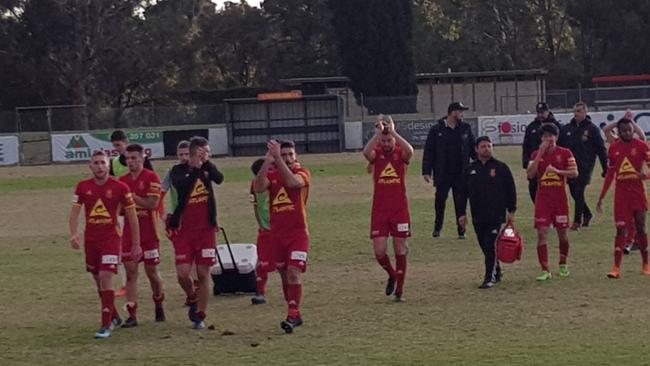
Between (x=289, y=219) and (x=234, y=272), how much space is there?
262 centimetres

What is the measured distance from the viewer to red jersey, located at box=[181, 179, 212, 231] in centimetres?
1173

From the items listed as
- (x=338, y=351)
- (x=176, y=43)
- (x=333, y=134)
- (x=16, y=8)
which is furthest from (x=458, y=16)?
(x=338, y=351)

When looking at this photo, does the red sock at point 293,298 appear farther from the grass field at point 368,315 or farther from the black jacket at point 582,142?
the black jacket at point 582,142

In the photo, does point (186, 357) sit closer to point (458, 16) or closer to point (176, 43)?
point (176, 43)

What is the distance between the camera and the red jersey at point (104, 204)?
1143 cm

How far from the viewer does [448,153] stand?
62.3 ft

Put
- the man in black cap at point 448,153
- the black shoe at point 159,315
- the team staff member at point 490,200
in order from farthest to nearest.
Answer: the man in black cap at point 448,153
the team staff member at point 490,200
the black shoe at point 159,315

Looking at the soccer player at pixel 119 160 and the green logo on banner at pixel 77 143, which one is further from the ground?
the soccer player at pixel 119 160

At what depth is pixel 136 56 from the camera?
72.9m

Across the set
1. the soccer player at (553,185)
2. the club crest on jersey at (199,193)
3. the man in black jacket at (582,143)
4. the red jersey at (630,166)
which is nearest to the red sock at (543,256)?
the soccer player at (553,185)

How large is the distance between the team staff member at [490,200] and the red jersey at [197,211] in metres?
3.77

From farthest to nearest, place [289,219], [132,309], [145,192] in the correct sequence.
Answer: [145,192] < [132,309] < [289,219]

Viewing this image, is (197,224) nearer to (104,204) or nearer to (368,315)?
(104,204)

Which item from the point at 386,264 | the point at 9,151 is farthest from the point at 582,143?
the point at 9,151
